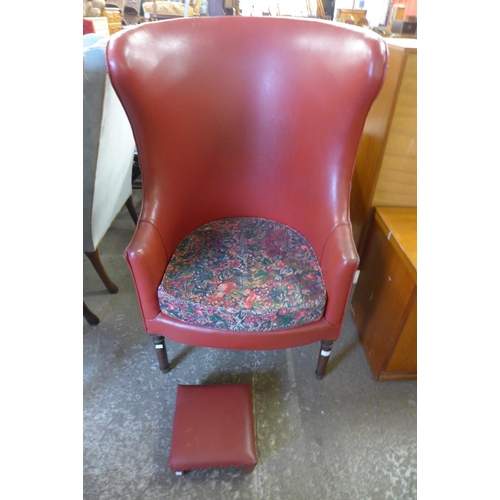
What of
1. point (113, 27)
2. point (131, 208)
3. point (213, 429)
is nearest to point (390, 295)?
point (213, 429)

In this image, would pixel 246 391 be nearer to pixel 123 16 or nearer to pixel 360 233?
pixel 360 233

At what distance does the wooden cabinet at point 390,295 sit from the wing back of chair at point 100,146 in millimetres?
1001

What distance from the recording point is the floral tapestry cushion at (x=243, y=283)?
1.01 metres

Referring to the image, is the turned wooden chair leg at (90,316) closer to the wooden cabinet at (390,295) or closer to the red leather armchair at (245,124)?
the red leather armchair at (245,124)

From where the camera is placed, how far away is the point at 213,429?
105cm

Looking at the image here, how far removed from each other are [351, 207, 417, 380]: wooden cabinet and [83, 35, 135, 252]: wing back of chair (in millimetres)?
1001

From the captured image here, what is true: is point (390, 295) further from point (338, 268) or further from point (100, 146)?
point (100, 146)

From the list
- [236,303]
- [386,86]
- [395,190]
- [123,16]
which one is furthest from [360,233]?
[123,16]

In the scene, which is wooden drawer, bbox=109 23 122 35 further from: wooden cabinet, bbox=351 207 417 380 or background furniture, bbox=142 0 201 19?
wooden cabinet, bbox=351 207 417 380

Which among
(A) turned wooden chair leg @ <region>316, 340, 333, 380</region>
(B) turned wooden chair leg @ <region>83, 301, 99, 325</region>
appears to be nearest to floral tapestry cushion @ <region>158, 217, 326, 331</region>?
(A) turned wooden chair leg @ <region>316, 340, 333, 380</region>

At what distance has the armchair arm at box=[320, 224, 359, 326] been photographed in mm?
968

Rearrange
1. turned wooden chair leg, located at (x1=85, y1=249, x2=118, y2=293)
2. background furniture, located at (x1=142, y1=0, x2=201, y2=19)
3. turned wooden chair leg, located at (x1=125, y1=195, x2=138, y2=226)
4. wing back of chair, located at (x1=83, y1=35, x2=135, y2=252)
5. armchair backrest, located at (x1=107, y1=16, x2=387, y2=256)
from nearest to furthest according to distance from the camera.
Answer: armchair backrest, located at (x1=107, y1=16, x2=387, y2=256) → wing back of chair, located at (x1=83, y1=35, x2=135, y2=252) → turned wooden chair leg, located at (x1=85, y1=249, x2=118, y2=293) → turned wooden chair leg, located at (x1=125, y1=195, x2=138, y2=226) → background furniture, located at (x1=142, y1=0, x2=201, y2=19)

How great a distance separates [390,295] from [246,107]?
797mm
